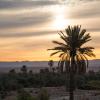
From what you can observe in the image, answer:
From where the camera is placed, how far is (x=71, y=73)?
46.5m

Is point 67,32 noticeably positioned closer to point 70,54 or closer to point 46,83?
point 70,54

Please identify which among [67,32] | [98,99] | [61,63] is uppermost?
[67,32]

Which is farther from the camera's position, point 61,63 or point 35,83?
point 35,83

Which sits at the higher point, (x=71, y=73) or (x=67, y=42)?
(x=67, y=42)

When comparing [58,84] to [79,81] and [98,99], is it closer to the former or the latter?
[79,81]

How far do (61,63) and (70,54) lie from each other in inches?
58.5

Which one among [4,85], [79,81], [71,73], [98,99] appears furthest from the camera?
[79,81]

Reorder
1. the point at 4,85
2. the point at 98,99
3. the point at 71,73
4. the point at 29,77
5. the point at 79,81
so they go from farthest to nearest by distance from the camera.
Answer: the point at 29,77 < the point at 79,81 < the point at 4,85 < the point at 98,99 < the point at 71,73

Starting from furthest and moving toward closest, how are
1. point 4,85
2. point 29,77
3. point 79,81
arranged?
point 29,77 → point 79,81 → point 4,85

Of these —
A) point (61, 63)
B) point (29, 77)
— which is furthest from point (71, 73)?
point (29, 77)

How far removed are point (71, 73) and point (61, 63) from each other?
79.8 inches

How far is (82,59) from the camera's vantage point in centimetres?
4772


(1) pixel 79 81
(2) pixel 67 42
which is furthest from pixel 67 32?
(1) pixel 79 81

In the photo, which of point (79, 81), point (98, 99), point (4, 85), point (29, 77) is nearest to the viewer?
point (98, 99)
